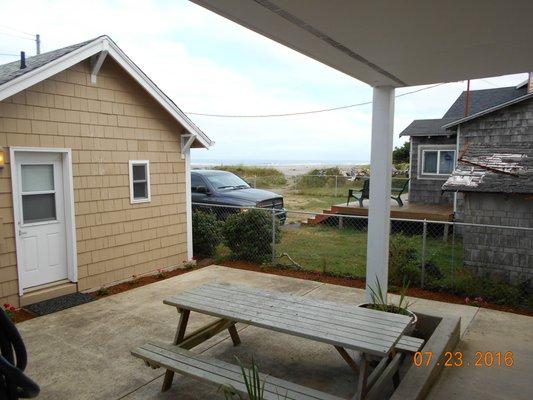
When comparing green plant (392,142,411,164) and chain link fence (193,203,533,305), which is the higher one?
green plant (392,142,411,164)

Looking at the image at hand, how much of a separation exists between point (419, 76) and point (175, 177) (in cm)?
536

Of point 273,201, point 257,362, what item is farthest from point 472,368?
point 273,201

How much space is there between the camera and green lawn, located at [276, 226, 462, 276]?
7.69 meters

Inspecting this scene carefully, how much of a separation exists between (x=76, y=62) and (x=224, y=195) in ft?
17.6

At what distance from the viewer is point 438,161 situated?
13.4 meters

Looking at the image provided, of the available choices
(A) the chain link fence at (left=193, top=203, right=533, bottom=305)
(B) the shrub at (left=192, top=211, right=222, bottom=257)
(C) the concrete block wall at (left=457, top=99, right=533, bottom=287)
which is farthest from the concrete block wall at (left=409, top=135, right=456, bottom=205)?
(B) the shrub at (left=192, top=211, right=222, bottom=257)

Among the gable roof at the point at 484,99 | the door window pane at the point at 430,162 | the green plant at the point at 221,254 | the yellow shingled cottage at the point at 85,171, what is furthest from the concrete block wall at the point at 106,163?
the gable roof at the point at 484,99

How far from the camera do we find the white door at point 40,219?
18.4ft

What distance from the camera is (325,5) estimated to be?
2.21 metres

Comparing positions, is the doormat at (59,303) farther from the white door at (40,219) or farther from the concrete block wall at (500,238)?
the concrete block wall at (500,238)

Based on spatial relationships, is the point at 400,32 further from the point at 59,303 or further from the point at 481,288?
the point at 59,303

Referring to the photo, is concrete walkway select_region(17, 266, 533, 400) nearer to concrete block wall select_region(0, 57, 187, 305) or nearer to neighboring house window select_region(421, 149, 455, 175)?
concrete block wall select_region(0, 57, 187, 305)

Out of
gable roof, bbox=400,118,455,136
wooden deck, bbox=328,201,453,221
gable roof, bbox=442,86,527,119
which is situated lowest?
wooden deck, bbox=328,201,453,221

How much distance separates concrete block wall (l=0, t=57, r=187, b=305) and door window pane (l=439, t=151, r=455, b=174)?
9.21m
